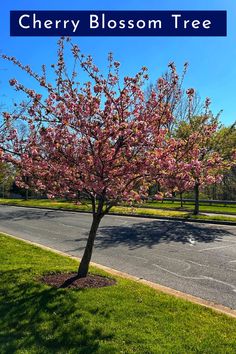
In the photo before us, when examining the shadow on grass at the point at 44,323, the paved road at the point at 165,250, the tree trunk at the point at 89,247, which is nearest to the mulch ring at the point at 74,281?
the tree trunk at the point at 89,247

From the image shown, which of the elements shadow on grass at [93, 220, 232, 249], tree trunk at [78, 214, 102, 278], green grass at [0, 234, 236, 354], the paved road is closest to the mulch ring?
tree trunk at [78, 214, 102, 278]

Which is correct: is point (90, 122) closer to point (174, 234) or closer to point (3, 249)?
point (3, 249)

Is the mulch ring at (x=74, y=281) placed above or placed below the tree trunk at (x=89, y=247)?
below

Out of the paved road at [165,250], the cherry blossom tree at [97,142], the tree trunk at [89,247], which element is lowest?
the paved road at [165,250]

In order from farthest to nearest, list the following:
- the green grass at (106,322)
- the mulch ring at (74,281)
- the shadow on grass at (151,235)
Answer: the shadow on grass at (151,235) < the mulch ring at (74,281) < the green grass at (106,322)

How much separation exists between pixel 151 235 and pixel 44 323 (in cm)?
991

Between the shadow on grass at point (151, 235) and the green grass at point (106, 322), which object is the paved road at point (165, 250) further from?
the green grass at point (106, 322)

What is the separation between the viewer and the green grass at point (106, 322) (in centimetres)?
423

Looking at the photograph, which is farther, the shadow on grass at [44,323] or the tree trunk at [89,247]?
the tree trunk at [89,247]

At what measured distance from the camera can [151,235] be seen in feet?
47.8

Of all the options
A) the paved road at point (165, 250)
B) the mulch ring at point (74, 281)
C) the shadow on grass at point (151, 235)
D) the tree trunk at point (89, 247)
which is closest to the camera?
the mulch ring at point (74, 281)

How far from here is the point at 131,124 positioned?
6.05 meters

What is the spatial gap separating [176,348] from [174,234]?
1081 cm

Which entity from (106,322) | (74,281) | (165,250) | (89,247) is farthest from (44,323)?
(165,250)
